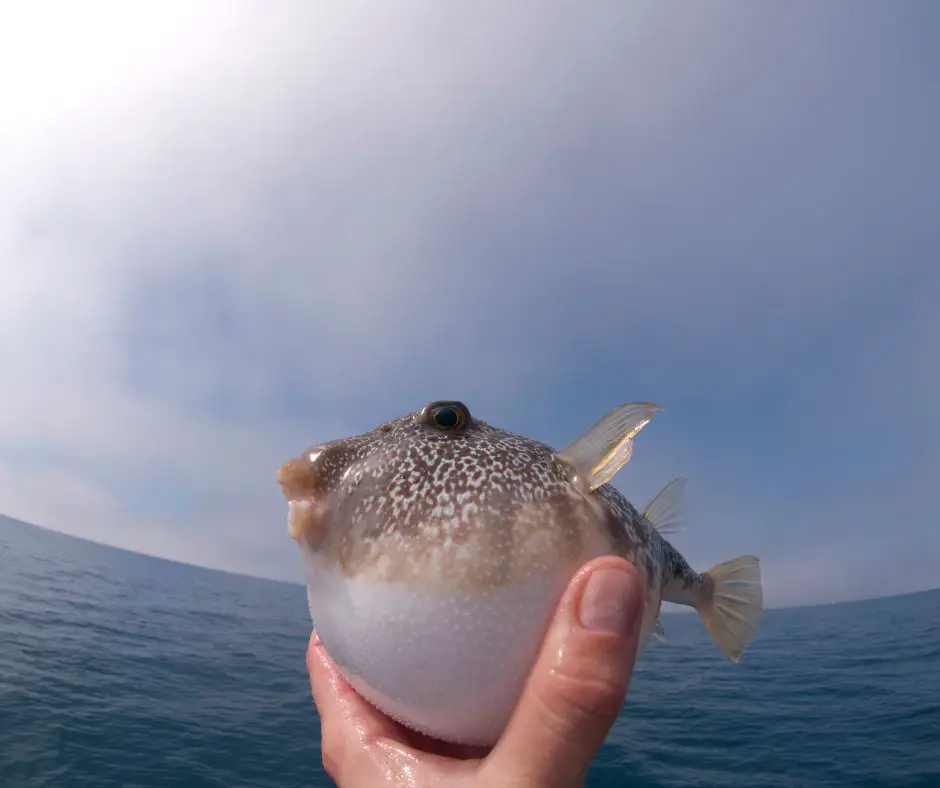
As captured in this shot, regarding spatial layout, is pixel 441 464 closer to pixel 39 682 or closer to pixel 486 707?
pixel 486 707

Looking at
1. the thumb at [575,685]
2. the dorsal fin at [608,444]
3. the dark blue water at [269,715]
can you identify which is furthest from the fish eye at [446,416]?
the dark blue water at [269,715]

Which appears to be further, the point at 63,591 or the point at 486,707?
the point at 63,591

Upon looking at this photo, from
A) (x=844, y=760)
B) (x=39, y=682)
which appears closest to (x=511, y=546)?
(x=844, y=760)

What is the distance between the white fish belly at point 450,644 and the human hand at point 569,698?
0.29ft

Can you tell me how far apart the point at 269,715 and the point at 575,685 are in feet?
56.7

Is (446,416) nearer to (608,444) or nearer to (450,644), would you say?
(608,444)

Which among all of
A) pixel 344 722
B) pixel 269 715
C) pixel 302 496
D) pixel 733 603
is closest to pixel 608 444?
pixel 302 496

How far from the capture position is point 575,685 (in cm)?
189

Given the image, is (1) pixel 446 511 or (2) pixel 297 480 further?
(2) pixel 297 480

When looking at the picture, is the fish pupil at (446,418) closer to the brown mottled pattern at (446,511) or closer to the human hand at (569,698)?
the brown mottled pattern at (446,511)

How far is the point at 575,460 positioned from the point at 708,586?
201cm

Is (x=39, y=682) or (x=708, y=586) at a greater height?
(x=39, y=682)

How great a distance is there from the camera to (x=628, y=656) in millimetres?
2033

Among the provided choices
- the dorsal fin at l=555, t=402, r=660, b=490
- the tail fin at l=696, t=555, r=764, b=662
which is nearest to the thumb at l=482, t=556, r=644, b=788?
the dorsal fin at l=555, t=402, r=660, b=490
